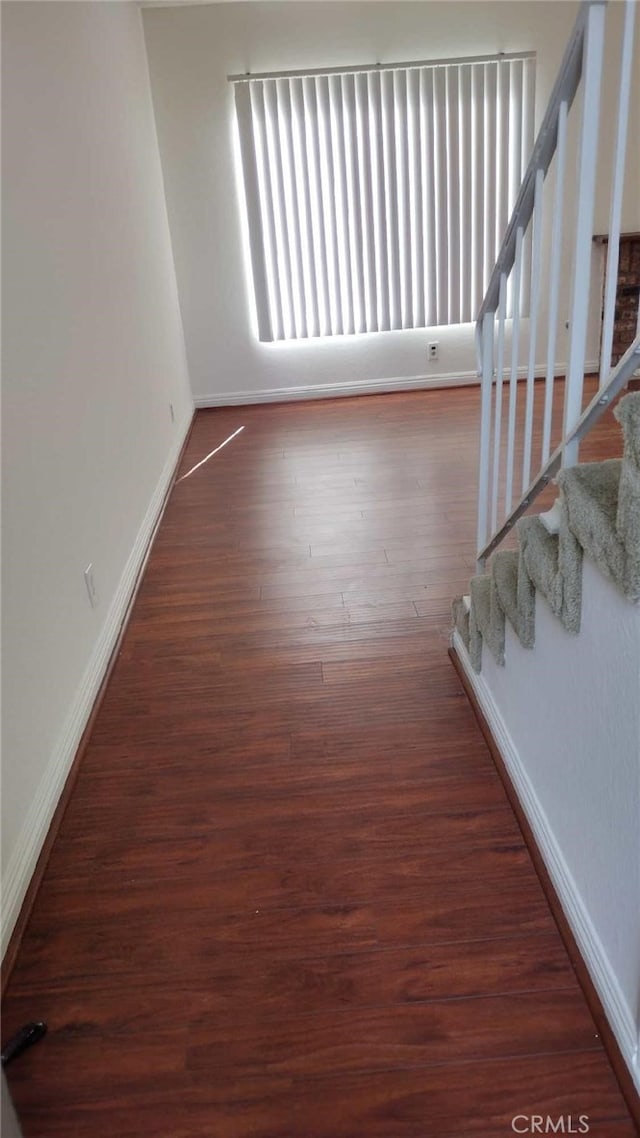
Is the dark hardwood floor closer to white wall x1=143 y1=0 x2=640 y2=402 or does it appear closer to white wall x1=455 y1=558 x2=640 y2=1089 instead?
white wall x1=455 y1=558 x2=640 y2=1089

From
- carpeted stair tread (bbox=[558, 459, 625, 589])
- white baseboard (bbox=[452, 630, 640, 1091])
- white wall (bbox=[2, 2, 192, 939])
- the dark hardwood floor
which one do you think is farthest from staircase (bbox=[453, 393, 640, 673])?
white wall (bbox=[2, 2, 192, 939])

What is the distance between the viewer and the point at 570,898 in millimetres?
1571

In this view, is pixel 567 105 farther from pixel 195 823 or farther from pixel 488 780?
pixel 195 823

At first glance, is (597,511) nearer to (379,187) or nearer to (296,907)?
(296,907)

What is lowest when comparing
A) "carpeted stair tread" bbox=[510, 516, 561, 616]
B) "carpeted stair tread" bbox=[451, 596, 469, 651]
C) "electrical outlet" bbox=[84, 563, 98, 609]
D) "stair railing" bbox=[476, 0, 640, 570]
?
"carpeted stair tread" bbox=[451, 596, 469, 651]

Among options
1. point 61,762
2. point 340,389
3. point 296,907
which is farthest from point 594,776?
point 340,389

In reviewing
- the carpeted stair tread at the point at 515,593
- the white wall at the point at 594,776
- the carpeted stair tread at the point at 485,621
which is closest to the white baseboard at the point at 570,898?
the white wall at the point at 594,776

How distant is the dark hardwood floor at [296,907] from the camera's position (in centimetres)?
136

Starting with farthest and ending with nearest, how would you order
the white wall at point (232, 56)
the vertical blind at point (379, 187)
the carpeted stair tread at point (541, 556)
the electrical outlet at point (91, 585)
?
the vertical blind at point (379, 187), the white wall at point (232, 56), the electrical outlet at point (91, 585), the carpeted stair tread at point (541, 556)

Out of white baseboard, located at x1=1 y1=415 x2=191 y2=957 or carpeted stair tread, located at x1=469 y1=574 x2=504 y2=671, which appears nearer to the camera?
white baseboard, located at x1=1 y1=415 x2=191 y2=957

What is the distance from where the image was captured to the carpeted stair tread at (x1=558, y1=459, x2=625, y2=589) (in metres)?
1.19

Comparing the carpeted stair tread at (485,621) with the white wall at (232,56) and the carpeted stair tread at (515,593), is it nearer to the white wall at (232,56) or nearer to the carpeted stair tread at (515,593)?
the carpeted stair tread at (515,593)

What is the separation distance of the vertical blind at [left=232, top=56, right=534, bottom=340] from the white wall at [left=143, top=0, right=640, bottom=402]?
13 centimetres

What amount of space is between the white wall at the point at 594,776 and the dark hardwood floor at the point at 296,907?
0.35ft
